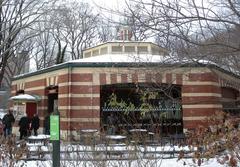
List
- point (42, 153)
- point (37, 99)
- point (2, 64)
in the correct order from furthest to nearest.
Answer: point (2, 64) < point (37, 99) < point (42, 153)

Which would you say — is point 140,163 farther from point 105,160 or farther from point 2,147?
point 2,147

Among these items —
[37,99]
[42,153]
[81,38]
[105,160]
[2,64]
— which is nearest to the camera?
[105,160]

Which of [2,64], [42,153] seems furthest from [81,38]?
[42,153]

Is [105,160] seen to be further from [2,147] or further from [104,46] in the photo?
→ [104,46]

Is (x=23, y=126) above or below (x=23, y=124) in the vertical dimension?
below

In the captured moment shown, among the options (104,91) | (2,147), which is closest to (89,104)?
(104,91)

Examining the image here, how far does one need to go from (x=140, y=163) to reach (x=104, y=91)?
18.0 meters

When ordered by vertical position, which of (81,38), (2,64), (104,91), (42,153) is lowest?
(42,153)

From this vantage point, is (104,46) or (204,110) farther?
(104,46)

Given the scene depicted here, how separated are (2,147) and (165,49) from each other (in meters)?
4.27

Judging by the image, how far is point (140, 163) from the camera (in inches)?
384

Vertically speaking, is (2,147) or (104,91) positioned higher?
(104,91)

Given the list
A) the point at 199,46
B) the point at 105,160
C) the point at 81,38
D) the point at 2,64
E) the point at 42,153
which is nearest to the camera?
the point at 199,46

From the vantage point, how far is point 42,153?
44.7 feet
